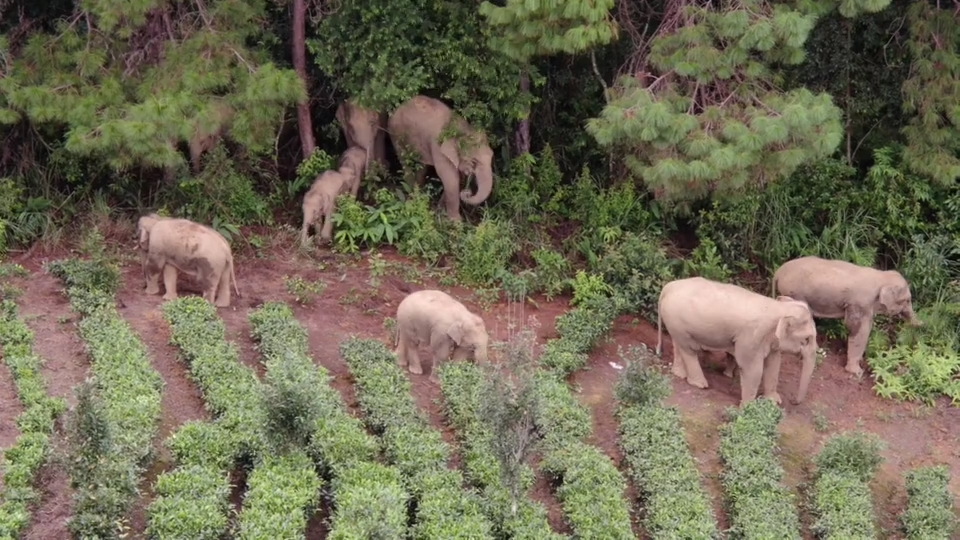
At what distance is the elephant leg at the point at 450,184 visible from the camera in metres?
13.0

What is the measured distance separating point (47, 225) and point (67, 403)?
13.6 ft

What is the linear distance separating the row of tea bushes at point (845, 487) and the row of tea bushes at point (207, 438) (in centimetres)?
422

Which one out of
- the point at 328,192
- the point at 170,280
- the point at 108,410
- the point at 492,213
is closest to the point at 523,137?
the point at 492,213

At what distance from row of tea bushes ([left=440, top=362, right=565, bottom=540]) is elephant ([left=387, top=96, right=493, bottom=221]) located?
3838 mm

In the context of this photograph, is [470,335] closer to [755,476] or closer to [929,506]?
[755,476]

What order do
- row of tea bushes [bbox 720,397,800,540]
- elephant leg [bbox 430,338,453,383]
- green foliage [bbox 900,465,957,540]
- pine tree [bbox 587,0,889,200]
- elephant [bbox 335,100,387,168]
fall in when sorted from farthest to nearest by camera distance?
1. elephant [bbox 335,100,387,168]
2. pine tree [bbox 587,0,889,200]
3. elephant leg [bbox 430,338,453,383]
4. green foliage [bbox 900,465,957,540]
5. row of tea bushes [bbox 720,397,800,540]

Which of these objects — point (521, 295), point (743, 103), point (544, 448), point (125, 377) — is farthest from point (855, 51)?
point (125, 377)

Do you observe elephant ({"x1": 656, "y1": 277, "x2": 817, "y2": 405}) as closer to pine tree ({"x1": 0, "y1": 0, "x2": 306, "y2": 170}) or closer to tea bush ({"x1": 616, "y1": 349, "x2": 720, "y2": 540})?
tea bush ({"x1": 616, "y1": 349, "x2": 720, "y2": 540})

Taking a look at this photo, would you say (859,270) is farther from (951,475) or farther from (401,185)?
(401,185)

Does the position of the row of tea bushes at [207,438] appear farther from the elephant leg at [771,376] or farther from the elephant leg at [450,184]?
the elephant leg at [771,376]

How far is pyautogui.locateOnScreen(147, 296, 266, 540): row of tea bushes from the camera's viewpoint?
7168 millimetres

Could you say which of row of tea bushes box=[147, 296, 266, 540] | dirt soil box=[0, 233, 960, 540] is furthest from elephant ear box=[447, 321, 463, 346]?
row of tea bushes box=[147, 296, 266, 540]

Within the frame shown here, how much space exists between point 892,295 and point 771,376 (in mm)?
1826

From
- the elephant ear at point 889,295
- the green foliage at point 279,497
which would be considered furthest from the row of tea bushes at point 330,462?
the elephant ear at point 889,295
